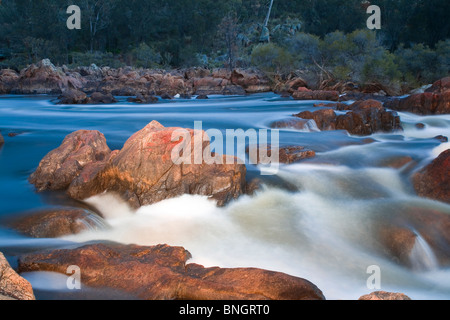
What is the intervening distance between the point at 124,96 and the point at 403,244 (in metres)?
25.0

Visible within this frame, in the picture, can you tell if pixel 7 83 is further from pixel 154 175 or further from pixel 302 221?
pixel 302 221

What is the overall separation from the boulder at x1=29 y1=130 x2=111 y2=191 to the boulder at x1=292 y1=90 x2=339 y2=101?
1542 centimetres

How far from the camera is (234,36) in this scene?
48688 mm

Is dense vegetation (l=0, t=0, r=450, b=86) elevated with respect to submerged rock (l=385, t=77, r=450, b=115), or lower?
elevated

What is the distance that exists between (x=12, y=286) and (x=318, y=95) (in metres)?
19.8

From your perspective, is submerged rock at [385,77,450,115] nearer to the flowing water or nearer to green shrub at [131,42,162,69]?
the flowing water

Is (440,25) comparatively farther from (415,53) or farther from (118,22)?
(118,22)

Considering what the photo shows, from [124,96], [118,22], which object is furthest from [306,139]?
[118,22]

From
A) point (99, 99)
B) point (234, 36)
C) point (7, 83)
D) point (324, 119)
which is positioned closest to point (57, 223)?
point (324, 119)

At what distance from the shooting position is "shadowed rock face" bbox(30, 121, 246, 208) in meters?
5.96

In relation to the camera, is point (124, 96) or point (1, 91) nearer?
point (124, 96)

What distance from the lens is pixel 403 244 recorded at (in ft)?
16.4

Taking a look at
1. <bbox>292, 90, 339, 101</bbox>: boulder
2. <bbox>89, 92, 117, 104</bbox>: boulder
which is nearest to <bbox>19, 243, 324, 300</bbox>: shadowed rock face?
<bbox>292, 90, 339, 101</bbox>: boulder

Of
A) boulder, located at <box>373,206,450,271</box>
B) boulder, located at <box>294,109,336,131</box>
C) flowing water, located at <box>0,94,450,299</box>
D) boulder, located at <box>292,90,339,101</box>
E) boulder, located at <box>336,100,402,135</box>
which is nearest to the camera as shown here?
flowing water, located at <box>0,94,450,299</box>
